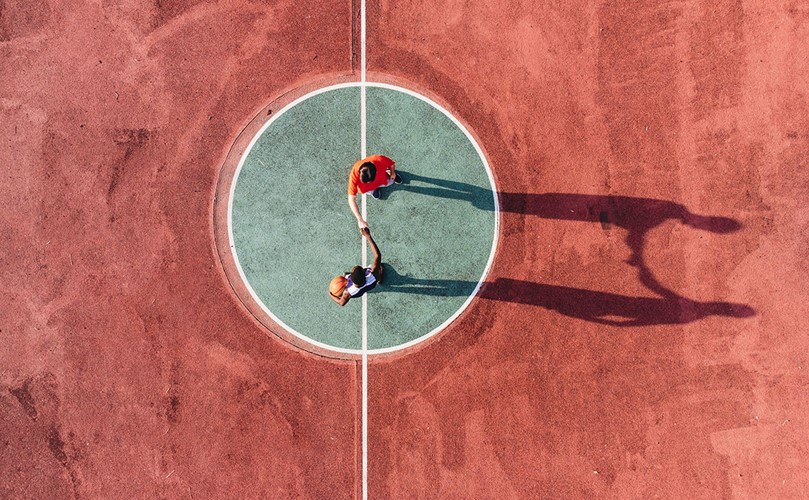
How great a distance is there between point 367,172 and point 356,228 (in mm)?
1787

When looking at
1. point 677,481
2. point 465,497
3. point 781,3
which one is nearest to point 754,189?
point 781,3

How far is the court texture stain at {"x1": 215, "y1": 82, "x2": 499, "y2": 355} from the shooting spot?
9.21 metres

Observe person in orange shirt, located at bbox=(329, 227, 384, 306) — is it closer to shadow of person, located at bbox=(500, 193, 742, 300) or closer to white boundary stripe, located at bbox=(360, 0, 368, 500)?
white boundary stripe, located at bbox=(360, 0, 368, 500)

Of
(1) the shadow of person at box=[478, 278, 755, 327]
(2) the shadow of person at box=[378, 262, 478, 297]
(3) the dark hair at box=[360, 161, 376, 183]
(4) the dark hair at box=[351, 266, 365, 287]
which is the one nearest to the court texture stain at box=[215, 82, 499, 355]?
→ (2) the shadow of person at box=[378, 262, 478, 297]

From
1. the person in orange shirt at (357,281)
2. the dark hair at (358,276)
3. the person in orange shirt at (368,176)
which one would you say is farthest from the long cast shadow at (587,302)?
the person in orange shirt at (368,176)

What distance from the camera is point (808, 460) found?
901 cm

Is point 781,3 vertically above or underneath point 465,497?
above

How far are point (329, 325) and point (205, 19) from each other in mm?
6390

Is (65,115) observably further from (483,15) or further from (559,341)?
(559,341)

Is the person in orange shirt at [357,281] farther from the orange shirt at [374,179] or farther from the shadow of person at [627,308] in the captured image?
the shadow of person at [627,308]

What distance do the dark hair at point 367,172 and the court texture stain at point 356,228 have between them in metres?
1.47

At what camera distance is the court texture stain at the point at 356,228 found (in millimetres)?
9211

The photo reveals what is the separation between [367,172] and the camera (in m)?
7.67

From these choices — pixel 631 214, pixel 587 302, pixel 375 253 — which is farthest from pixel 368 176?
pixel 631 214
